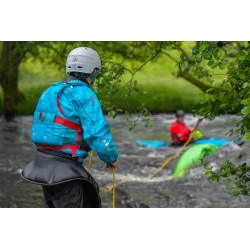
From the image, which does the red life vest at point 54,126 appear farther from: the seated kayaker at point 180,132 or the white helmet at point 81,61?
the seated kayaker at point 180,132

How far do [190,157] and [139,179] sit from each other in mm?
1263

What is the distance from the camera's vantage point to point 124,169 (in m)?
8.20

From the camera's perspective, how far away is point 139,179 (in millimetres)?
7457

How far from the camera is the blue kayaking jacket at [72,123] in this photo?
2713mm

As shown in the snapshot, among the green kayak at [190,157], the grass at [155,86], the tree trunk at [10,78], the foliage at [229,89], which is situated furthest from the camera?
the grass at [155,86]

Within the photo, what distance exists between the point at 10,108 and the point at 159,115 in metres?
5.89

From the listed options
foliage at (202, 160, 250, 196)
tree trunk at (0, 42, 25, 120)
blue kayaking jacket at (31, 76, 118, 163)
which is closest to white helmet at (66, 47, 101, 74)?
blue kayaking jacket at (31, 76, 118, 163)

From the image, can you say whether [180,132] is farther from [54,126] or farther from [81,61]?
[54,126]

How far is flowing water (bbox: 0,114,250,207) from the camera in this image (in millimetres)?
6129

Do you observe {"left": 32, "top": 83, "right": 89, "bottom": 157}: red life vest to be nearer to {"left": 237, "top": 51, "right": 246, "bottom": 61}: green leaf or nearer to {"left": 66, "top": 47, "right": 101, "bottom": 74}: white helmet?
{"left": 66, "top": 47, "right": 101, "bottom": 74}: white helmet

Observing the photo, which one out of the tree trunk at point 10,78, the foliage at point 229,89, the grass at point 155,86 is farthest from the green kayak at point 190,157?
the tree trunk at point 10,78

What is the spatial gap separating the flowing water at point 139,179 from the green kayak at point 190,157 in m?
0.12

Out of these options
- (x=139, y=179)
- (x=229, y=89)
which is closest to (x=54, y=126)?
(x=229, y=89)

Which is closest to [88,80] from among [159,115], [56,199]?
[56,199]
